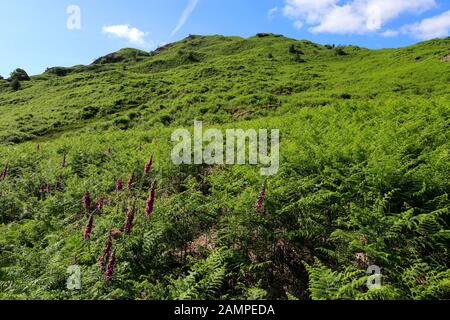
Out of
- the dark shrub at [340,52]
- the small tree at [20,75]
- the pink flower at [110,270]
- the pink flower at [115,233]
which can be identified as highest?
the small tree at [20,75]

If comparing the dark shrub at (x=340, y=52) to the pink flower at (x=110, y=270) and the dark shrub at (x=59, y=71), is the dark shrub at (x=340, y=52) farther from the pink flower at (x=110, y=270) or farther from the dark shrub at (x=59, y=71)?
the dark shrub at (x=59, y=71)

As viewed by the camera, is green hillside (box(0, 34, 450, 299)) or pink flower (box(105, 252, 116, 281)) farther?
green hillside (box(0, 34, 450, 299))

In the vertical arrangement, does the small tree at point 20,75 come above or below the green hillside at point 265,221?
above

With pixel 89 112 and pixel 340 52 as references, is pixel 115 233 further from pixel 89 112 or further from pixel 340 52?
pixel 340 52

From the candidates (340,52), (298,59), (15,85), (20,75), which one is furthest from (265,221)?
(20,75)

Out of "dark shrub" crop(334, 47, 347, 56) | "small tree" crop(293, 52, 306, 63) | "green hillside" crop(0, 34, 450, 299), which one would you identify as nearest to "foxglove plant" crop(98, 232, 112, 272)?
"green hillside" crop(0, 34, 450, 299)

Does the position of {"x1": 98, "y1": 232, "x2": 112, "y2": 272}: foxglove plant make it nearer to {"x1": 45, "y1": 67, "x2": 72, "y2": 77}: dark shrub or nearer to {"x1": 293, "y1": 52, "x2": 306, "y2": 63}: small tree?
{"x1": 293, "y1": 52, "x2": 306, "y2": 63}: small tree

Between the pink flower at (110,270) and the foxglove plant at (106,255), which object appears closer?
the pink flower at (110,270)

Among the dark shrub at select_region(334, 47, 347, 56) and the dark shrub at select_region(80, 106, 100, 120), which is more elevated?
the dark shrub at select_region(334, 47, 347, 56)

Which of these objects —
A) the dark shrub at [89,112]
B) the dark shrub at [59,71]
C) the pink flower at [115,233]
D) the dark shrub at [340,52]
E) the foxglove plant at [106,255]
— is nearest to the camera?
the foxglove plant at [106,255]

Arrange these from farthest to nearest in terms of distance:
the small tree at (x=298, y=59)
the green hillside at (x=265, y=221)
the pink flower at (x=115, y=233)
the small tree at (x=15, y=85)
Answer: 1. the small tree at (x=15, y=85)
2. the small tree at (x=298, y=59)
3. the pink flower at (x=115, y=233)
4. the green hillside at (x=265, y=221)

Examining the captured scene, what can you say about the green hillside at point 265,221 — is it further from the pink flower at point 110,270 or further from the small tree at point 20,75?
the small tree at point 20,75

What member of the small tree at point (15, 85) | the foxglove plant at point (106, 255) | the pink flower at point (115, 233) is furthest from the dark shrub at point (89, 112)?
the foxglove plant at point (106, 255)
